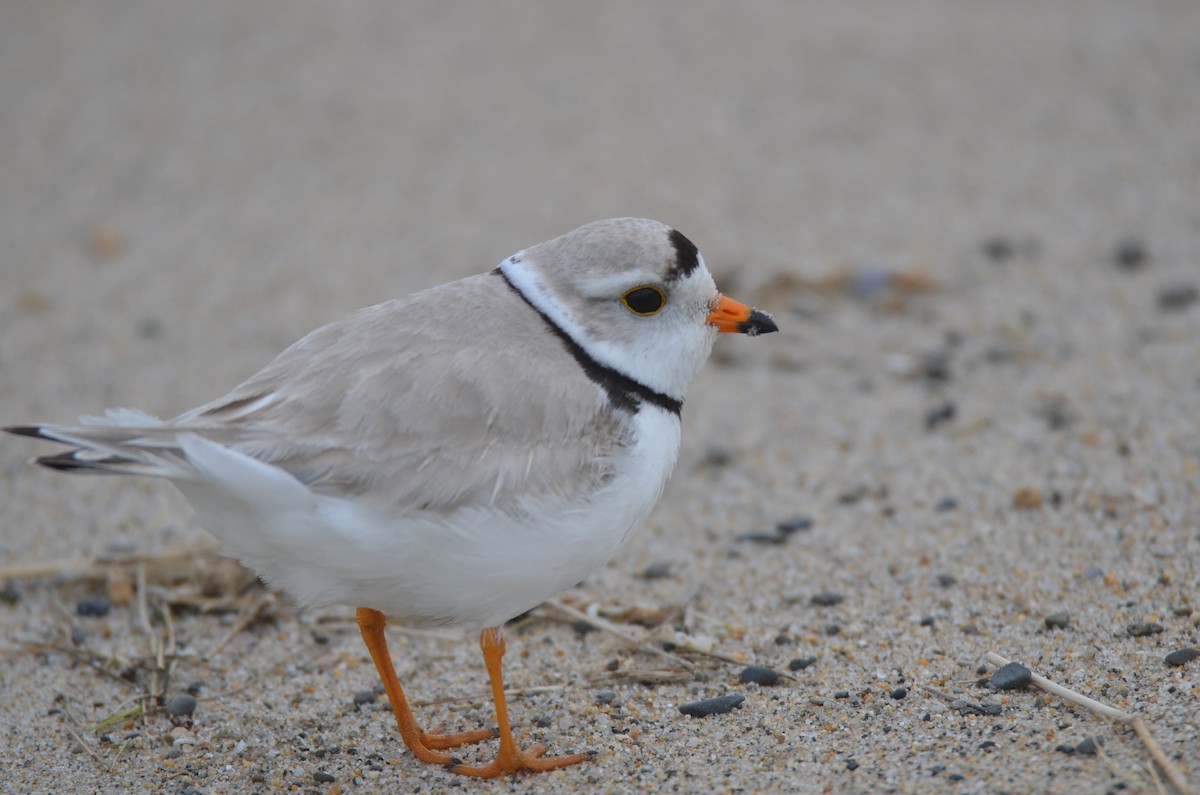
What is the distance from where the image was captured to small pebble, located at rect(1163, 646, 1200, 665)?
352 cm

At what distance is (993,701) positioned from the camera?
3484mm

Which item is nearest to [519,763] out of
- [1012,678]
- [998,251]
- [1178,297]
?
[1012,678]

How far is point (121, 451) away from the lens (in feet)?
9.90

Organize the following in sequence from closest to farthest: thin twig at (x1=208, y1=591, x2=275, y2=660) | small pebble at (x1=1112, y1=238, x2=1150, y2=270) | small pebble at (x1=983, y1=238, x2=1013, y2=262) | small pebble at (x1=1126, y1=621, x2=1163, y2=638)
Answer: small pebble at (x1=1126, y1=621, x2=1163, y2=638), thin twig at (x1=208, y1=591, x2=275, y2=660), small pebble at (x1=1112, y1=238, x2=1150, y2=270), small pebble at (x1=983, y1=238, x2=1013, y2=262)

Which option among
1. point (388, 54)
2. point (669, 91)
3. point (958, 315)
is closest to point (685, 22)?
point (669, 91)

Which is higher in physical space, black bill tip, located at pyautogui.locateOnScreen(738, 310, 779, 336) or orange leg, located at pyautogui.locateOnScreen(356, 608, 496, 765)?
black bill tip, located at pyautogui.locateOnScreen(738, 310, 779, 336)

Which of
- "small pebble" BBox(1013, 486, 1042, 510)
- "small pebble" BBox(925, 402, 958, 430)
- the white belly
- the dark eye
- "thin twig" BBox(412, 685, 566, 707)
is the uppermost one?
the dark eye

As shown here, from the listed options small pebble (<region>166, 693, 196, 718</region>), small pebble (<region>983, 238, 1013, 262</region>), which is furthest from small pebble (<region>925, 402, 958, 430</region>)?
small pebble (<region>166, 693, 196, 718</region>)

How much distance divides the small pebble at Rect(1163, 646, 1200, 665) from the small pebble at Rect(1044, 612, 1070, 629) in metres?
0.36

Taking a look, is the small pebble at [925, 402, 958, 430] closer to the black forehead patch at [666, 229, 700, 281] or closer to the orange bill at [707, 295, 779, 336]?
the orange bill at [707, 295, 779, 336]

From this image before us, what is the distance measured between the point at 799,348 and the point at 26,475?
380 cm

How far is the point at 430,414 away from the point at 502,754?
102cm

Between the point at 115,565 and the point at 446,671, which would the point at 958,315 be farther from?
the point at 115,565

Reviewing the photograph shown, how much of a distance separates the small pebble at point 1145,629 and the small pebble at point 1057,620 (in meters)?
0.19
